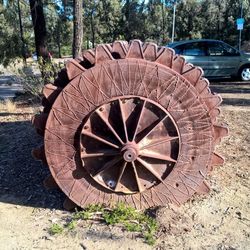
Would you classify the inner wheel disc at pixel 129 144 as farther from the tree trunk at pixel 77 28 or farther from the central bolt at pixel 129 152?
the tree trunk at pixel 77 28

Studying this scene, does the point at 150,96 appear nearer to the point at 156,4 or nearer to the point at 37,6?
the point at 37,6

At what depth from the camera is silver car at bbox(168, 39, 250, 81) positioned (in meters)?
15.5

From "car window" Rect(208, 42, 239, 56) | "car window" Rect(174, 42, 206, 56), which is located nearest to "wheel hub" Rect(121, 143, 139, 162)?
"car window" Rect(174, 42, 206, 56)

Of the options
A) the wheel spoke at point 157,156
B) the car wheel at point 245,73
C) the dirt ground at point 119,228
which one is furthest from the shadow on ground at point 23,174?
the car wheel at point 245,73

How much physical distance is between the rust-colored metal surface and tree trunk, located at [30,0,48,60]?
A: 32.5ft

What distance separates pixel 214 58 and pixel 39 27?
6825 millimetres

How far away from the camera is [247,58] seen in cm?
1602

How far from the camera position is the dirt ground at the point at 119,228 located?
380 cm

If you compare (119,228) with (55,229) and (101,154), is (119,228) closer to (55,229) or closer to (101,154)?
(55,229)

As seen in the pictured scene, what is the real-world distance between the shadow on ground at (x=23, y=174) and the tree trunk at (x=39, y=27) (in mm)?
6762

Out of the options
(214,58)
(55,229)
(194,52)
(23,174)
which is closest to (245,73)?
(214,58)

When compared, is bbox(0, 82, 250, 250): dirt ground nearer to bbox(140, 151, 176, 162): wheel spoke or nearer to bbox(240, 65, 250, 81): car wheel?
bbox(140, 151, 176, 162): wheel spoke

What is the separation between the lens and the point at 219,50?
15820 millimetres

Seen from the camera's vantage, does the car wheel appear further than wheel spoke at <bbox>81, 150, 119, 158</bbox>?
Yes
